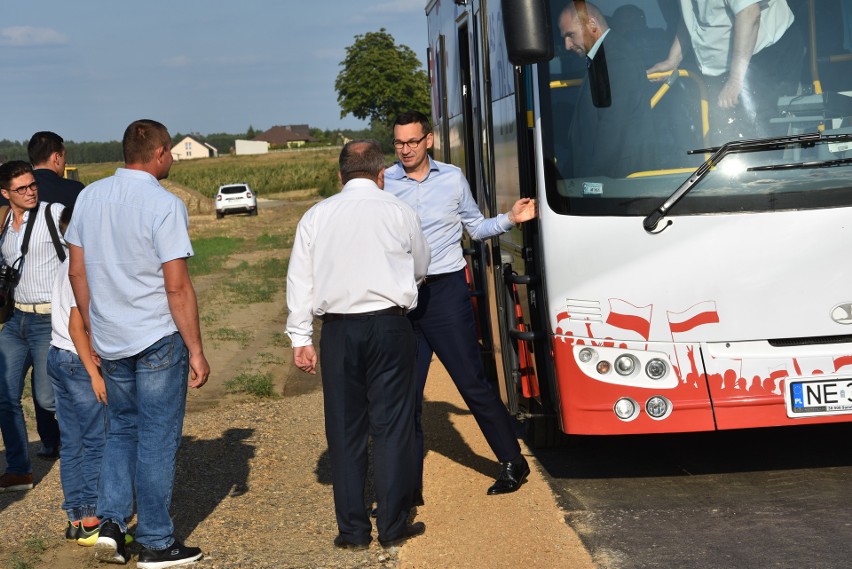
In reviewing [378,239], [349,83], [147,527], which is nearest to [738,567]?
[378,239]

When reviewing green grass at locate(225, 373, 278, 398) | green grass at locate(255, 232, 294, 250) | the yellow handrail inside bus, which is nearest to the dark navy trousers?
the yellow handrail inside bus

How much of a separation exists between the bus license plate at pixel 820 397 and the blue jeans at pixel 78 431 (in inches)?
136

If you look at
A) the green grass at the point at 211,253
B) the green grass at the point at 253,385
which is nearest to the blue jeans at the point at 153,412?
the green grass at the point at 253,385

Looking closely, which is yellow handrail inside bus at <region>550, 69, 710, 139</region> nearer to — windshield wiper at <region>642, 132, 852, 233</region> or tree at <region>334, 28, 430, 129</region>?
windshield wiper at <region>642, 132, 852, 233</region>

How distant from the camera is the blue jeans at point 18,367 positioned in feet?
24.1

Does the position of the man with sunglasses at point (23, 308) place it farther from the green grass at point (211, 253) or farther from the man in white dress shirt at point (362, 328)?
the green grass at point (211, 253)

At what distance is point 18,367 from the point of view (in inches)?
293

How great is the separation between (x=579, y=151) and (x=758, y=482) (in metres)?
2.04

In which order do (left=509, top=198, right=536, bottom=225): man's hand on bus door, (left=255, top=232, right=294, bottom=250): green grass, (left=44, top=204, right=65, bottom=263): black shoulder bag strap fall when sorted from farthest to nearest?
1. (left=255, top=232, right=294, bottom=250): green grass
2. (left=44, top=204, right=65, bottom=263): black shoulder bag strap
3. (left=509, top=198, right=536, bottom=225): man's hand on bus door

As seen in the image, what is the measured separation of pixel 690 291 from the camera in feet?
20.2

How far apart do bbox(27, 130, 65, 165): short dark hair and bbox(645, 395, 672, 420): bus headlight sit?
3613 millimetres

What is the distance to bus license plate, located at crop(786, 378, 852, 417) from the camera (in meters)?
6.15

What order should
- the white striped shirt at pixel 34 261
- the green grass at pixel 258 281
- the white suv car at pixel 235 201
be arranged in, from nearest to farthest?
the white striped shirt at pixel 34 261 → the green grass at pixel 258 281 → the white suv car at pixel 235 201

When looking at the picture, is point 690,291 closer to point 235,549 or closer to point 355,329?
point 355,329
